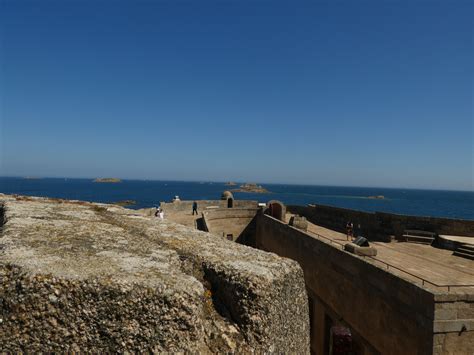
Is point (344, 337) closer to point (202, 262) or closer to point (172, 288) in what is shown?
point (202, 262)

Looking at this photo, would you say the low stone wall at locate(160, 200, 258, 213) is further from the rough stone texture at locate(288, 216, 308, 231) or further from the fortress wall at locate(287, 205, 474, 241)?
the rough stone texture at locate(288, 216, 308, 231)

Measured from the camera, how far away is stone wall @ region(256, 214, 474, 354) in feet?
28.3

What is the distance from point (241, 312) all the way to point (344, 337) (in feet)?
22.1

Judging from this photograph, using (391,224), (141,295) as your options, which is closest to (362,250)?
(391,224)

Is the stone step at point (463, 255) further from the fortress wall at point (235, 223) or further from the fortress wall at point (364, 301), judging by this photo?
the fortress wall at point (235, 223)

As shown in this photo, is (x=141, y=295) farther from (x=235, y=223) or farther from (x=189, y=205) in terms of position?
(x=189, y=205)

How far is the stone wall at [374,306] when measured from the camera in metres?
8.64

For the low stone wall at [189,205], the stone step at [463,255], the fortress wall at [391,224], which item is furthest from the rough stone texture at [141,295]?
the low stone wall at [189,205]

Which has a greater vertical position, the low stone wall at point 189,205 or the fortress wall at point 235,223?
the low stone wall at point 189,205

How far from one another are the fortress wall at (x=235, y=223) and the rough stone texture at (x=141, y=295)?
78.2 feet

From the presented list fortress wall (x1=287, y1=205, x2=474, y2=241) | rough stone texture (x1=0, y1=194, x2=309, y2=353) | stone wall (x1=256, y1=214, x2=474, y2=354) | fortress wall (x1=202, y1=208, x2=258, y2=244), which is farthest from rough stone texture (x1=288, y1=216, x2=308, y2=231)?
rough stone texture (x1=0, y1=194, x2=309, y2=353)

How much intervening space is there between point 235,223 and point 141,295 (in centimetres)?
2680

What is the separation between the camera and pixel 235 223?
2944 centimetres

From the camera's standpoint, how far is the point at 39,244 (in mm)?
3613
